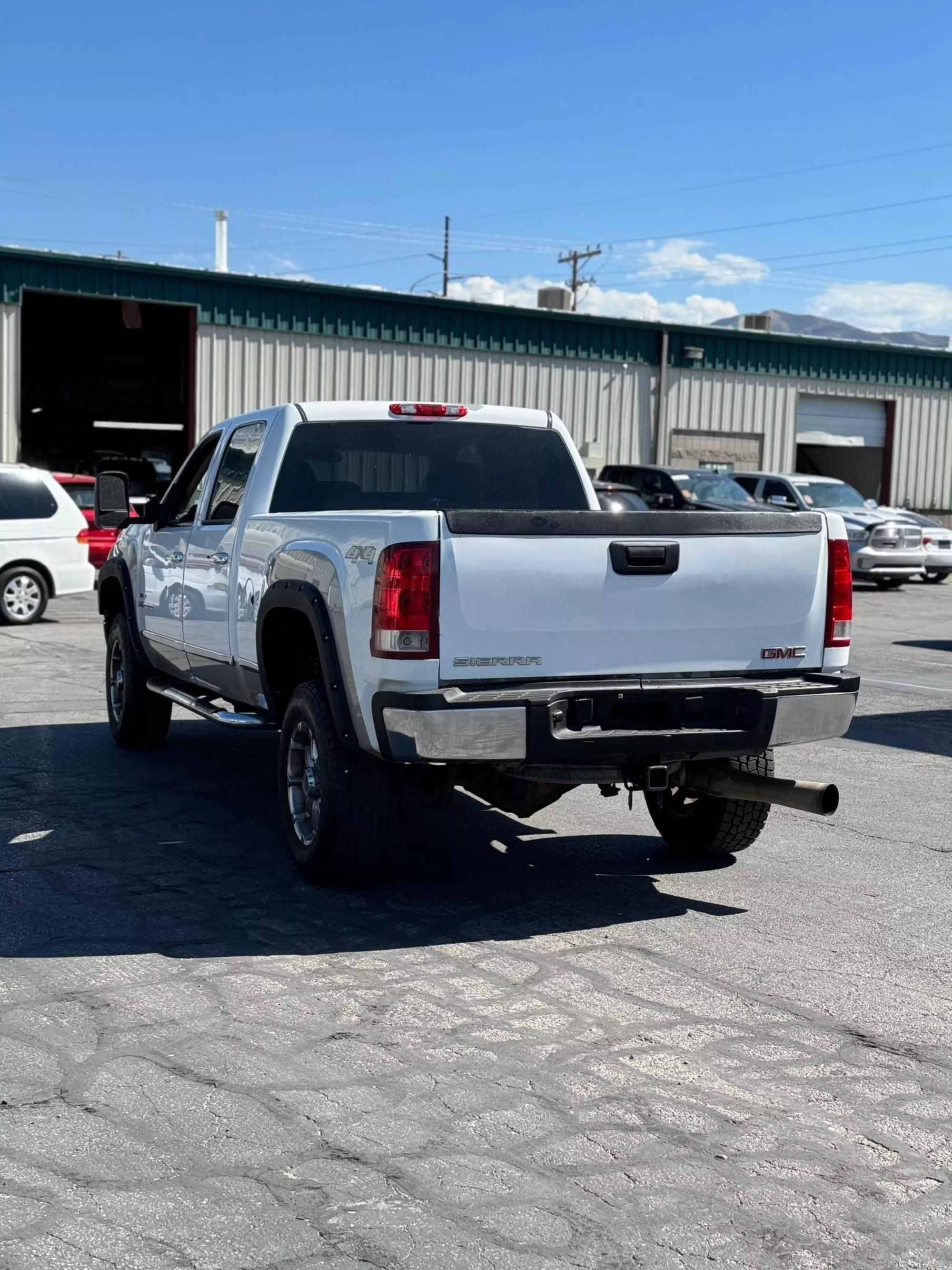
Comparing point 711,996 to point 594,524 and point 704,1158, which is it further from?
point 594,524

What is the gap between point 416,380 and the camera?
105ft

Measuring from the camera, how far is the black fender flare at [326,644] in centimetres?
586

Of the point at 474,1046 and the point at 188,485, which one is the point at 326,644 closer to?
the point at 474,1046

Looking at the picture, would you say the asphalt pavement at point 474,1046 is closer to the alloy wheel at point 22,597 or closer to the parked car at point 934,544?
the alloy wheel at point 22,597

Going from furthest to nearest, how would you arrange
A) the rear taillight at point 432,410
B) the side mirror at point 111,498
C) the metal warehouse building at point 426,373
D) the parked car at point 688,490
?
the metal warehouse building at point 426,373 < the parked car at point 688,490 < the side mirror at point 111,498 < the rear taillight at point 432,410

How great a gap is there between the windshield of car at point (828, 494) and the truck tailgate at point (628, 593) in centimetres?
2163

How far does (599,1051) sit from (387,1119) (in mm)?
800

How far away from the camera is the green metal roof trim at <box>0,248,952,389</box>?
2828 cm

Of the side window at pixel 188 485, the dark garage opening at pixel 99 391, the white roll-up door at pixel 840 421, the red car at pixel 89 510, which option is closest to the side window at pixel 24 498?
the red car at pixel 89 510

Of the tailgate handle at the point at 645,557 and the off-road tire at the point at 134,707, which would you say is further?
the off-road tire at the point at 134,707

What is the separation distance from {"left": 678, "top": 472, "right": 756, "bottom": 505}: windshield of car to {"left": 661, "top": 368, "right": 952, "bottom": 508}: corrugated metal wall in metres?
8.86

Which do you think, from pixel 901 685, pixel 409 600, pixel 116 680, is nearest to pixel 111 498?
pixel 116 680

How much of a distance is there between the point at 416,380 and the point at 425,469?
967 inches

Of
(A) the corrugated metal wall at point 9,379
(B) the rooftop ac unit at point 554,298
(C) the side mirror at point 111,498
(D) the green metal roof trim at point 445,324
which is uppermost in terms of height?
(B) the rooftop ac unit at point 554,298
